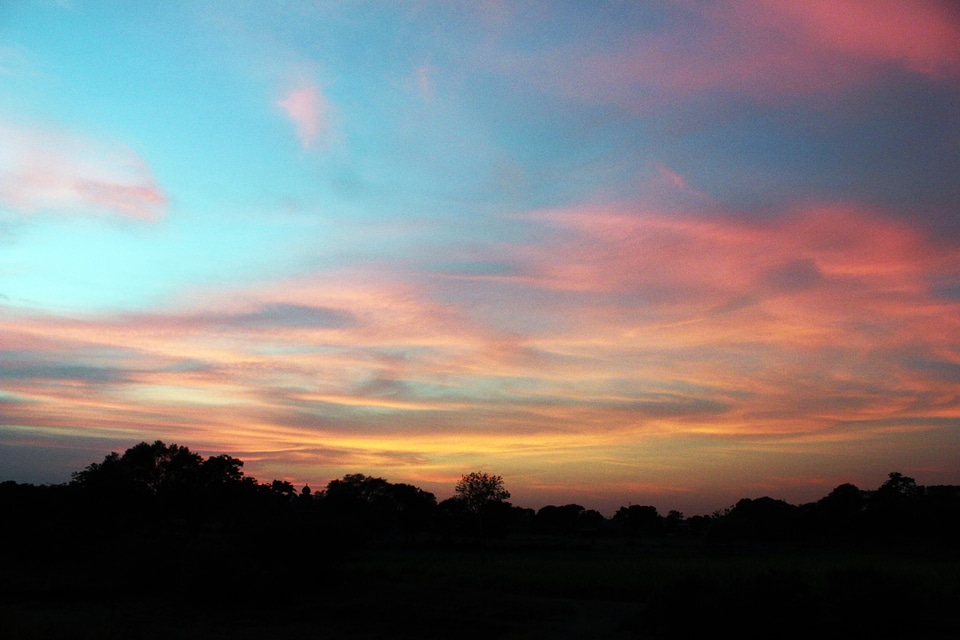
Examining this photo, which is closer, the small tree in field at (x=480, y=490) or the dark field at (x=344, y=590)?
the dark field at (x=344, y=590)

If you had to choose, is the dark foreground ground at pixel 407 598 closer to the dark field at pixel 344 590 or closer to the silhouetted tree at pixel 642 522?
the dark field at pixel 344 590

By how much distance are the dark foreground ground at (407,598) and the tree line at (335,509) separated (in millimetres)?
2254

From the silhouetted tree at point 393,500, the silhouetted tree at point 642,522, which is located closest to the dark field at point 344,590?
the silhouetted tree at point 393,500

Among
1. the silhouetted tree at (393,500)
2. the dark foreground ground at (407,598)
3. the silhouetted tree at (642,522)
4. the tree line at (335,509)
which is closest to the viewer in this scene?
the dark foreground ground at (407,598)

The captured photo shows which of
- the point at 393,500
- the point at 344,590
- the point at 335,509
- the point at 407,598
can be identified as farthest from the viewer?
the point at 393,500

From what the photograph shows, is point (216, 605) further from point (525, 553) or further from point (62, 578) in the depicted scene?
point (525, 553)

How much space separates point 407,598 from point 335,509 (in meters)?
15.9

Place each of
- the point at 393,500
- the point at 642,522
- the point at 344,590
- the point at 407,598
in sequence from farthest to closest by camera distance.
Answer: the point at 642,522
the point at 393,500
the point at 344,590
the point at 407,598

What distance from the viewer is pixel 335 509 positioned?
146 feet

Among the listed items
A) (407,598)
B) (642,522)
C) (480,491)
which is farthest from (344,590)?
(642,522)

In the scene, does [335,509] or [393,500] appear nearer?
[335,509]

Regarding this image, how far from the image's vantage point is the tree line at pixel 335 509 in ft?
132

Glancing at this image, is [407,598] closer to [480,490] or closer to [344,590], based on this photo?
[344,590]

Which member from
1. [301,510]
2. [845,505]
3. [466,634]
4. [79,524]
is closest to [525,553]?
[301,510]
